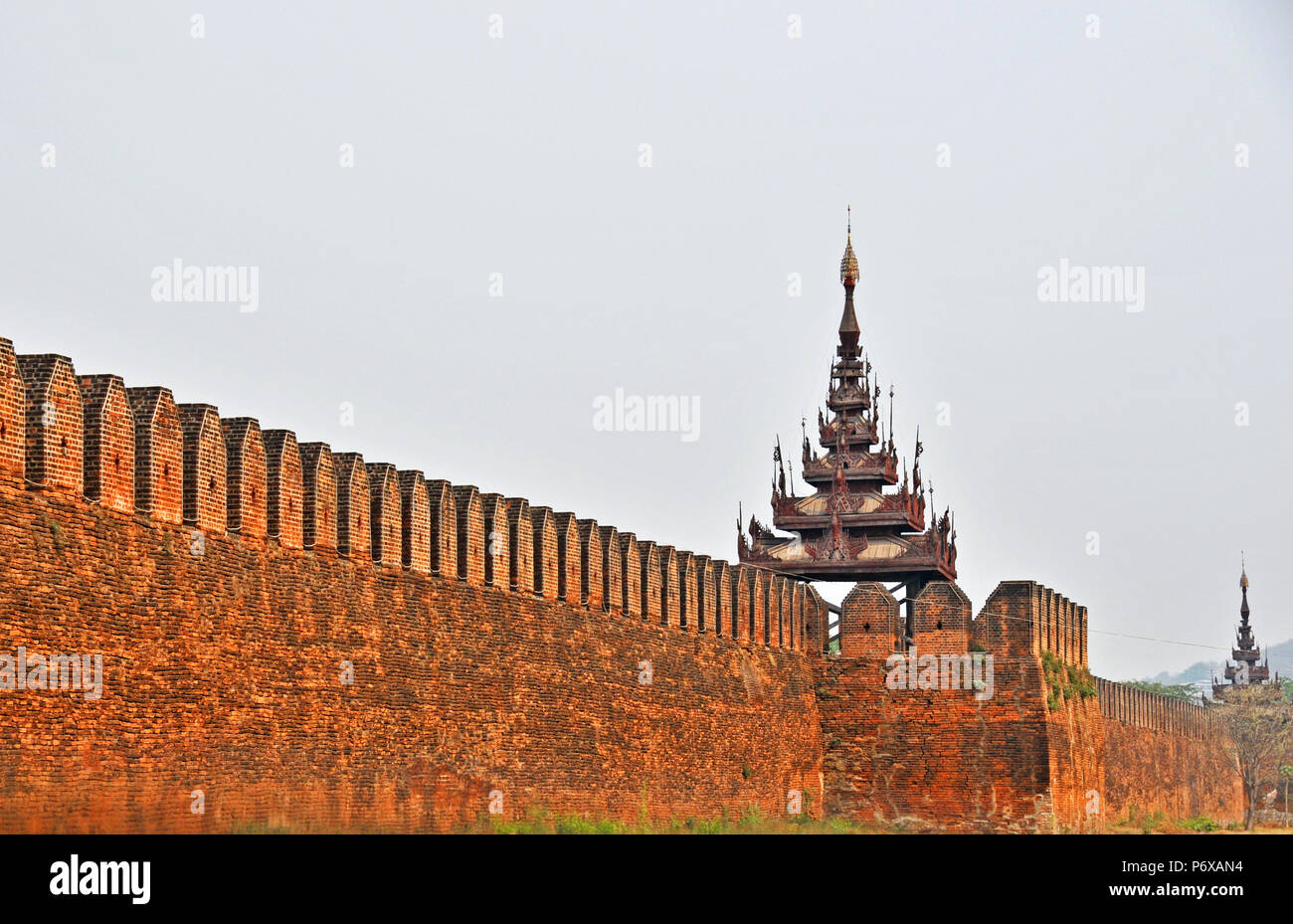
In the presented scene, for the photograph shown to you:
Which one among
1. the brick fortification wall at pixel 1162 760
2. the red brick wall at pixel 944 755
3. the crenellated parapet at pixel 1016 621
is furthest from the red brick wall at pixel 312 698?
the brick fortification wall at pixel 1162 760

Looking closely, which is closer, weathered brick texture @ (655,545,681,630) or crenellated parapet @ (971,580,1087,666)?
weathered brick texture @ (655,545,681,630)

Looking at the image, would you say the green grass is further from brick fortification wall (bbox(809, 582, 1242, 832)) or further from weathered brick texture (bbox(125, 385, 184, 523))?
weathered brick texture (bbox(125, 385, 184, 523))

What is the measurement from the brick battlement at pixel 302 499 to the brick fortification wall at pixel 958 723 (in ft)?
14.5

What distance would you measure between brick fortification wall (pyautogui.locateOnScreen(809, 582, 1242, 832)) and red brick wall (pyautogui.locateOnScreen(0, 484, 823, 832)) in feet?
14.8

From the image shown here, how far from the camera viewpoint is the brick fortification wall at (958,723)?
34031mm

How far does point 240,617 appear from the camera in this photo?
19109mm

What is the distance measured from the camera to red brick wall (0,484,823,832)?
16.3 metres

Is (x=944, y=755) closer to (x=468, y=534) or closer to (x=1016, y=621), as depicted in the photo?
(x=1016, y=621)

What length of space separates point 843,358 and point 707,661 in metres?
16.6

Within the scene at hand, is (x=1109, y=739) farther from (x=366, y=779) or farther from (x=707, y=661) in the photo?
(x=366, y=779)

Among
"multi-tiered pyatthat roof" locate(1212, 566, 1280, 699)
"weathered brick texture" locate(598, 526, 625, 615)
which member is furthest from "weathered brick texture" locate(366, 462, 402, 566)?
"multi-tiered pyatthat roof" locate(1212, 566, 1280, 699)

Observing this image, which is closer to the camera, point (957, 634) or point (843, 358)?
point (957, 634)

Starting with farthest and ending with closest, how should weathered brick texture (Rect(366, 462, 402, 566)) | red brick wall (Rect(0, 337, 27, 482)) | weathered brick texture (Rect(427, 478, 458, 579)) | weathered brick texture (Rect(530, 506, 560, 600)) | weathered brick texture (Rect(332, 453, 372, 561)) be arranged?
weathered brick texture (Rect(530, 506, 560, 600))
weathered brick texture (Rect(427, 478, 458, 579))
weathered brick texture (Rect(366, 462, 402, 566))
weathered brick texture (Rect(332, 453, 372, 561))
red brick wall (Rect(0, 337, 27, 482))
